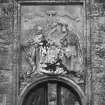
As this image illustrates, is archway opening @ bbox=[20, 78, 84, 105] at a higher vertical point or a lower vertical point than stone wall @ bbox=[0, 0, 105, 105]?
lower

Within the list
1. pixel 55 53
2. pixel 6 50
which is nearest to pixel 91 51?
pixel 55 53

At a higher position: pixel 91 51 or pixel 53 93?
pixel 91 51

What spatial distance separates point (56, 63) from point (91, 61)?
0.99 m

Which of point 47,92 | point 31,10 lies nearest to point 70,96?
point 47,92

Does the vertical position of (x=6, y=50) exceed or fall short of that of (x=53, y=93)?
it exceeds it

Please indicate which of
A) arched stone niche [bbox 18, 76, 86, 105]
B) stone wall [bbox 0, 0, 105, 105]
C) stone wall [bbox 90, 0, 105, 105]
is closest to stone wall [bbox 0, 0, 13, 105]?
stone wall [bbox 0, 0, 105, 105]

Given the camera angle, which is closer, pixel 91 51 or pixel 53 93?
pixel 53 93

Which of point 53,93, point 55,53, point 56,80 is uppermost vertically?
point 55,53

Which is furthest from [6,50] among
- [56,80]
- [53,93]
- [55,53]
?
[53,93]

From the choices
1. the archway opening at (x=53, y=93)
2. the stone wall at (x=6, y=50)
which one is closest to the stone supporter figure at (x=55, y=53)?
the archway opening at (x=53, y=93)

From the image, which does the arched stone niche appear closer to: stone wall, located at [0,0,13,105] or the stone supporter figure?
the stone supporter figure

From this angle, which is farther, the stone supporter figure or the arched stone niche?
the stone supporter figure

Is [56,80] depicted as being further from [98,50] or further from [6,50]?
[6,50]

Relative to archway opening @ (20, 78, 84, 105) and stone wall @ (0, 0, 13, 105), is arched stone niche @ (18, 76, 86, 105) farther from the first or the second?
stone wall @ (0, 0, 13, 105)
